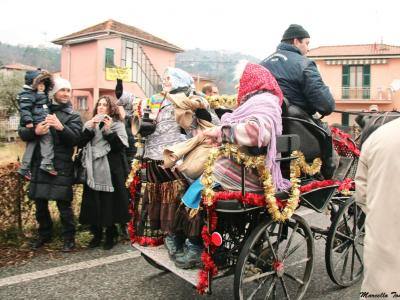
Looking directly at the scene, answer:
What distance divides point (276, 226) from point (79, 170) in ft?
7.89

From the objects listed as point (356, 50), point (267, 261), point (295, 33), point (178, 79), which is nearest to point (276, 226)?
point (267, 261)

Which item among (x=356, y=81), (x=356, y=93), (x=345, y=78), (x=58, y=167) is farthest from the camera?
(x=356, y=93)

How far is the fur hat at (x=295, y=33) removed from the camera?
414cm

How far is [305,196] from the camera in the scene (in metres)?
3.81

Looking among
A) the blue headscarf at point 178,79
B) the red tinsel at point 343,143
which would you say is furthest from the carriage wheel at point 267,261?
the blue headscarf at point 178,79

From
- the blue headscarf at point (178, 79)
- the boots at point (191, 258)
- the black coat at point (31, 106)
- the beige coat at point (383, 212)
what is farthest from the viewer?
the black coat at point (31, 106)

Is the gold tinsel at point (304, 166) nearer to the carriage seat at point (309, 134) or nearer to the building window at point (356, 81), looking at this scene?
the carriage seat at point (309, 134)

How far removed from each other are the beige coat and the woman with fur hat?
366 cm

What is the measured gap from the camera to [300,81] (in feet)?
12.7

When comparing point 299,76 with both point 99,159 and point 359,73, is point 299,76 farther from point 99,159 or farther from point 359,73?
point 359,73

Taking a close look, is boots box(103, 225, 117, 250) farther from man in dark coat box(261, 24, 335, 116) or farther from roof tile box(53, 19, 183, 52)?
roof tile box(53, 19, 183, 52)

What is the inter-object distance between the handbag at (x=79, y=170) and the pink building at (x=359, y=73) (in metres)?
32.6

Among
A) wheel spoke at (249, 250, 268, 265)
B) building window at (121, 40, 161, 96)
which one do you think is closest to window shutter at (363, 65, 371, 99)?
building window at (121, 40, 161, 96)

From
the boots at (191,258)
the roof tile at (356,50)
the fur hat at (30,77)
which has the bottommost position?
the boots at (191,258)
